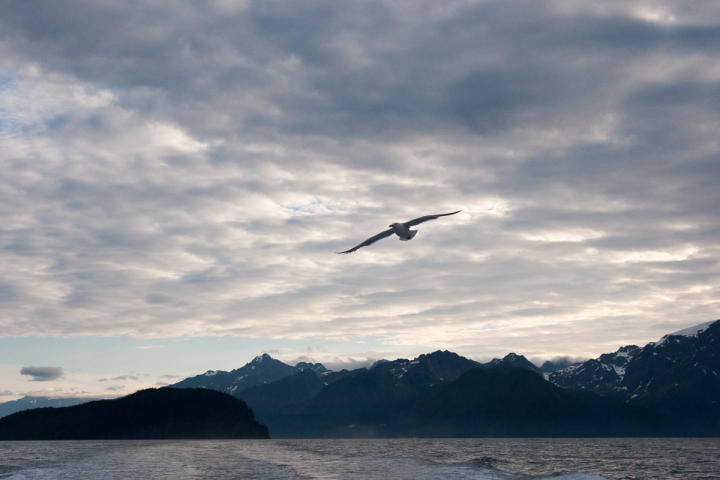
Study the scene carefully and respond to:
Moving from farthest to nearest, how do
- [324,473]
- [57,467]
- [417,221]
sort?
[57,467]
[324,473]
[417,221]

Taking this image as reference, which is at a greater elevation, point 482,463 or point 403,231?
point 403,231

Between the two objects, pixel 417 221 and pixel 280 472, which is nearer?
pixel 417 221

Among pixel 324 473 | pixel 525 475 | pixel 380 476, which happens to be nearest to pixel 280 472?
pixel 324 473

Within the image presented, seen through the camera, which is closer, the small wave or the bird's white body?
the bird's white body

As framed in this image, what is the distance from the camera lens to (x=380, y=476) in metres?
73.2

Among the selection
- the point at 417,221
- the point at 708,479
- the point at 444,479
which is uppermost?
the point at 417,221

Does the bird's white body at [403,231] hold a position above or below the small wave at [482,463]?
above

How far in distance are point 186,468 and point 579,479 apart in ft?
166

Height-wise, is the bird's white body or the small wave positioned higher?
the bird's white body

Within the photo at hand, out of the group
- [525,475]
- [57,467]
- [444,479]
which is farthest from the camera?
[57,467]

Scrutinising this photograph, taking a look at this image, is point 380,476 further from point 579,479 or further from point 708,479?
point 708,479

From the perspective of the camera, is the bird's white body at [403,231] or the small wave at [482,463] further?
the small wave at [482,463]

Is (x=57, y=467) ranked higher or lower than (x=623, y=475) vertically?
higher

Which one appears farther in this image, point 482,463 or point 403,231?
point 482,463
